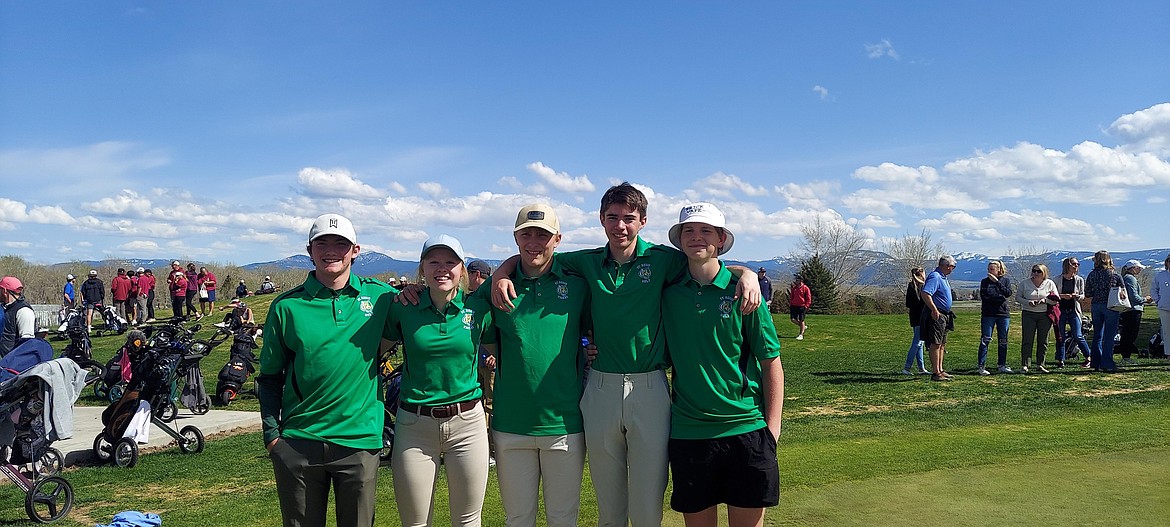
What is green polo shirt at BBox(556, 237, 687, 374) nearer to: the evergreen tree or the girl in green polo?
the girl in green polo

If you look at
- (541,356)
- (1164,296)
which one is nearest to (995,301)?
(1164,296)

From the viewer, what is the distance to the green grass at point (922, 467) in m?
5.22

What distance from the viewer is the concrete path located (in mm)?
8680

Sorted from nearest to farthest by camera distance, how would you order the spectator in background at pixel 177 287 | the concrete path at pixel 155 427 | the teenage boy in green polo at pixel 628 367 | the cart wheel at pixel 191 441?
the teenage boy in green polo at pixel 628 367
the cart wheel at pixel 191 441
the concrete path at pixel 155 427
the spectator in background at pixel 177 287

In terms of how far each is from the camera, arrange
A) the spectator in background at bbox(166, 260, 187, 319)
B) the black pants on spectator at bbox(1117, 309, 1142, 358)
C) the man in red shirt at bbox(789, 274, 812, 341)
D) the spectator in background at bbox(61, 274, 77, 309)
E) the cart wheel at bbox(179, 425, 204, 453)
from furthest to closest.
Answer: the spectator in background at bbox(61, 274, 77, 309)
the spectator in background at bbox(166, 260, 187, 319)
the man in red shirt at bbox(789, 274, 812, 341)
the black pants on spectator at bbox(1117, 309, 1142, 358)
the cart wheel at bbox(179, 425, 204, 453)

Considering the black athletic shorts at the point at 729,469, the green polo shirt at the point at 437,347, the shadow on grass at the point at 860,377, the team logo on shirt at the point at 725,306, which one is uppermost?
the team logo on shirt at the point at 725,306

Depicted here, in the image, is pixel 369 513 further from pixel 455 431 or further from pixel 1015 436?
pixel 1015 436

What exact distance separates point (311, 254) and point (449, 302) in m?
0.67

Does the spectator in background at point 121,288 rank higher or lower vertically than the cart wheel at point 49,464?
higher

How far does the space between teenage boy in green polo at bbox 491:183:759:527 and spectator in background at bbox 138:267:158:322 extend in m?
24.9

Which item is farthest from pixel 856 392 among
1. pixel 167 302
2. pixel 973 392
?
pixel 167 302

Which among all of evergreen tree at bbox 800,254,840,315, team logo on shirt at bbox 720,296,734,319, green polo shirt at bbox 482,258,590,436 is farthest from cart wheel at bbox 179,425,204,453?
evergreen tree at bbox 800,254,840,315

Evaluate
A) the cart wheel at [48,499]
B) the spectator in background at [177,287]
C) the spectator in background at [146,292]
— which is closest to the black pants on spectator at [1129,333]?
the cart wheel at [48,499]

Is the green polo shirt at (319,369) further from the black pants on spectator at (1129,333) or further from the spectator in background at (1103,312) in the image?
the black pants on spectator at (1129,333)
